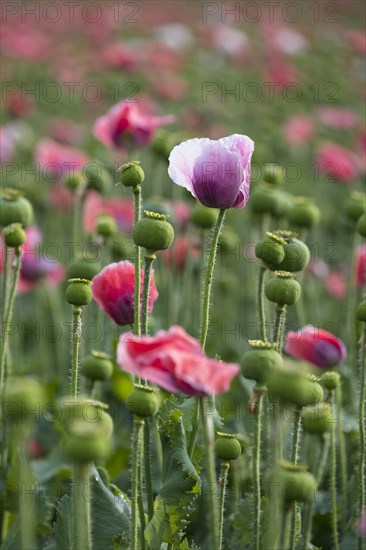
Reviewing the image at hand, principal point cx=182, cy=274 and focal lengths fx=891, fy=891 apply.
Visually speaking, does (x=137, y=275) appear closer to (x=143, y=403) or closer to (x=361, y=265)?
(x=143, y=403)

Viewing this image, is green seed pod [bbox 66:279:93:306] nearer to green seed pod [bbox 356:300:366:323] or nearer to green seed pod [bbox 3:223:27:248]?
green seed pod [bbox 3:223:27:248]

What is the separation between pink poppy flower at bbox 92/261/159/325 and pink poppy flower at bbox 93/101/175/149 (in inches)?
29.4

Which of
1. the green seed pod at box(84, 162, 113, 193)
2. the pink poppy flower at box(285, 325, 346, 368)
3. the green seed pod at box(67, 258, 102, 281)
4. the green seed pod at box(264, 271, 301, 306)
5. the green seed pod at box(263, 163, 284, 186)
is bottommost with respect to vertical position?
the pink poppy flower at box(285, 325, 346, 368)

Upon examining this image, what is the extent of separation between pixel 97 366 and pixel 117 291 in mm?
162

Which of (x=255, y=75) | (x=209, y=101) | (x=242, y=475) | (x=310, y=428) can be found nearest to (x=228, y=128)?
(x=209, y=101)

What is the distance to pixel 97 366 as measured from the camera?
1.42 metres

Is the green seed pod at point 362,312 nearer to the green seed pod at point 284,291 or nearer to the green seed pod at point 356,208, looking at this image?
the green seed pod at point 284,291

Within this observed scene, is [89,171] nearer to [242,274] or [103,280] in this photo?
[103,280]

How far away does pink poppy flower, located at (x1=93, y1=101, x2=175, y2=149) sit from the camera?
6.63ft

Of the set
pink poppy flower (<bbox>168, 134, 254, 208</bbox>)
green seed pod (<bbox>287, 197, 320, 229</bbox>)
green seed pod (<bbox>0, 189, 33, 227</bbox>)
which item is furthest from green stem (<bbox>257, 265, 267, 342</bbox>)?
green seed pod (<bbox>287, 197, 320, 229</bbox>)

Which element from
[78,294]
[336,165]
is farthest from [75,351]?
[336,165]

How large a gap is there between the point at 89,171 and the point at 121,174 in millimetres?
816

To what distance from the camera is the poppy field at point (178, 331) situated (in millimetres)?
966

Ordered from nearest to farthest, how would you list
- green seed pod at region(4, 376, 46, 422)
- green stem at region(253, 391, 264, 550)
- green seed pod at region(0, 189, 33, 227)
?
green seed pod at region(4, 376, 46, 422) < green stem at region(253, 391, 264, 550) < green seed pod at region(0, 189, 33, 227)
